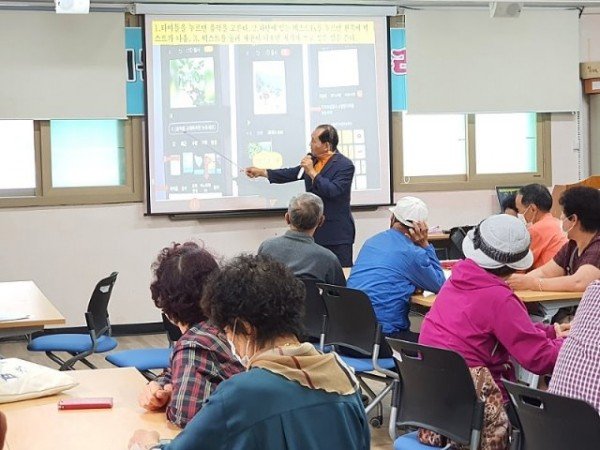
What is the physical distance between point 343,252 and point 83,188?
2.34m

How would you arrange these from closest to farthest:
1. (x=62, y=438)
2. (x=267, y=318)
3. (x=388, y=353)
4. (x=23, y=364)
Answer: (x=267, y=318)
(x=62, y=438)
(x=23, y=364)
(x=388, y=353)

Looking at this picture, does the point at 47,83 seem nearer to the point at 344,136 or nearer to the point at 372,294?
the point at 344,136

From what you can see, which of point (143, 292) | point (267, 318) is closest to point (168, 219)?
point (143, 292)

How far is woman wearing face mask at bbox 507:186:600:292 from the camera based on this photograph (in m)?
4.41

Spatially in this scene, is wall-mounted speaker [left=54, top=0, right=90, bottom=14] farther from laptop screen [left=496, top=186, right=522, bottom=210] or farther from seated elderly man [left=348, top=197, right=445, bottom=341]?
laptop screen [left=496, top=186, right=522, bottom=210]

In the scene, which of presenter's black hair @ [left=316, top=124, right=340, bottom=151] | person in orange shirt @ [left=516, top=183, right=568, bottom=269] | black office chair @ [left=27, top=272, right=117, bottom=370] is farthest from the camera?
presenter's black hair @ [left=316, top=124, right=340, bottom=151]

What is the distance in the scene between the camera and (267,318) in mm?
1999

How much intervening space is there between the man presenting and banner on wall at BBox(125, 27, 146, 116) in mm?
1689

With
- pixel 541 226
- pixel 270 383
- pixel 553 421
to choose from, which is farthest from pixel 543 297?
pixel 270 383

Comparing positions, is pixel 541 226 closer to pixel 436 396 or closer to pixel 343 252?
pixel 343 252

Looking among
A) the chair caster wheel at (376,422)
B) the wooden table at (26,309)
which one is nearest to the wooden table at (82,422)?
the wooden table at (26,309)

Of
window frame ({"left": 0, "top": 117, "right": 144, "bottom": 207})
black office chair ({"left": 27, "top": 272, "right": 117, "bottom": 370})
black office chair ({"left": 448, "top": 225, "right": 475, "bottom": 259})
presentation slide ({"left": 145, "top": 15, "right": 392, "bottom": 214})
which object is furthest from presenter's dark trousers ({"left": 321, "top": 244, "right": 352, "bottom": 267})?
window frame ({"left": 0, "top": 117, "right": 144, "bottom": 207})

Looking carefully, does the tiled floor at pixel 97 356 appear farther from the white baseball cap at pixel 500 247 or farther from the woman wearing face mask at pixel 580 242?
the white baseball cap at pixel 500 247

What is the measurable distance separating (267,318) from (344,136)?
6.26 meters
